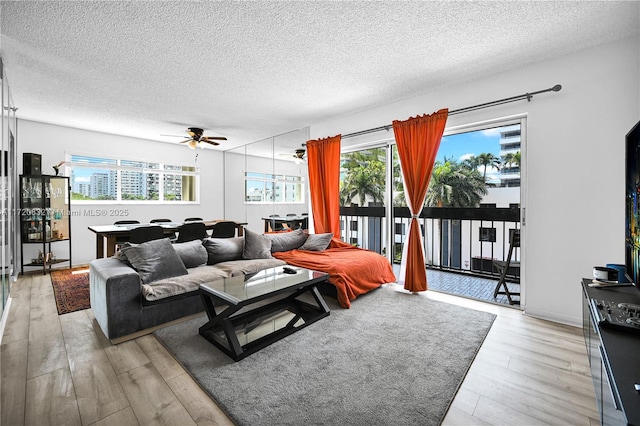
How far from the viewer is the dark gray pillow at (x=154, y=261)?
8.75 ft

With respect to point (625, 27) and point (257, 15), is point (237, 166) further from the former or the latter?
point (625, 27)

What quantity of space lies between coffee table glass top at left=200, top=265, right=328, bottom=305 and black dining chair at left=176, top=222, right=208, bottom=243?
2.00m

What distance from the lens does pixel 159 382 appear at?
181 cm

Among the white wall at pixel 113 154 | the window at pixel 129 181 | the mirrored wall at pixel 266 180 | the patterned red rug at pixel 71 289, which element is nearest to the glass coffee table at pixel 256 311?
the patterned red rug at pixel 71 289

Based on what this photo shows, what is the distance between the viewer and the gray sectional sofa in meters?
2.33

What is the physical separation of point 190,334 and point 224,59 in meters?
2.57

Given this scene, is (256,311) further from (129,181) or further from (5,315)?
(129,181)

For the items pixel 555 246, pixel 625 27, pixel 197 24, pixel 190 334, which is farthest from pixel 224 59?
pixel 555 246

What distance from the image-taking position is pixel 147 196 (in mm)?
6184

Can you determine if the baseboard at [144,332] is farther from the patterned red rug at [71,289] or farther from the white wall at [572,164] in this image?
the white wall at [572,164]

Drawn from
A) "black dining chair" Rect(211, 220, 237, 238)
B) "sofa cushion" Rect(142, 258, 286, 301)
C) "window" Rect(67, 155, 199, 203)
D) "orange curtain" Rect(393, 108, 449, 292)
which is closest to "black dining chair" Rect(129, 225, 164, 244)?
"black dining chair" Rect(211, 220, 237, 238)

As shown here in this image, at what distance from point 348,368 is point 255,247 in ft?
7.19

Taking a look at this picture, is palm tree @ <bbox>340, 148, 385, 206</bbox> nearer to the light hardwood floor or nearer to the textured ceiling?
the textured ceiling

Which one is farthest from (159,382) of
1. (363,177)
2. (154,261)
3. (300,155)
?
(300,155)
